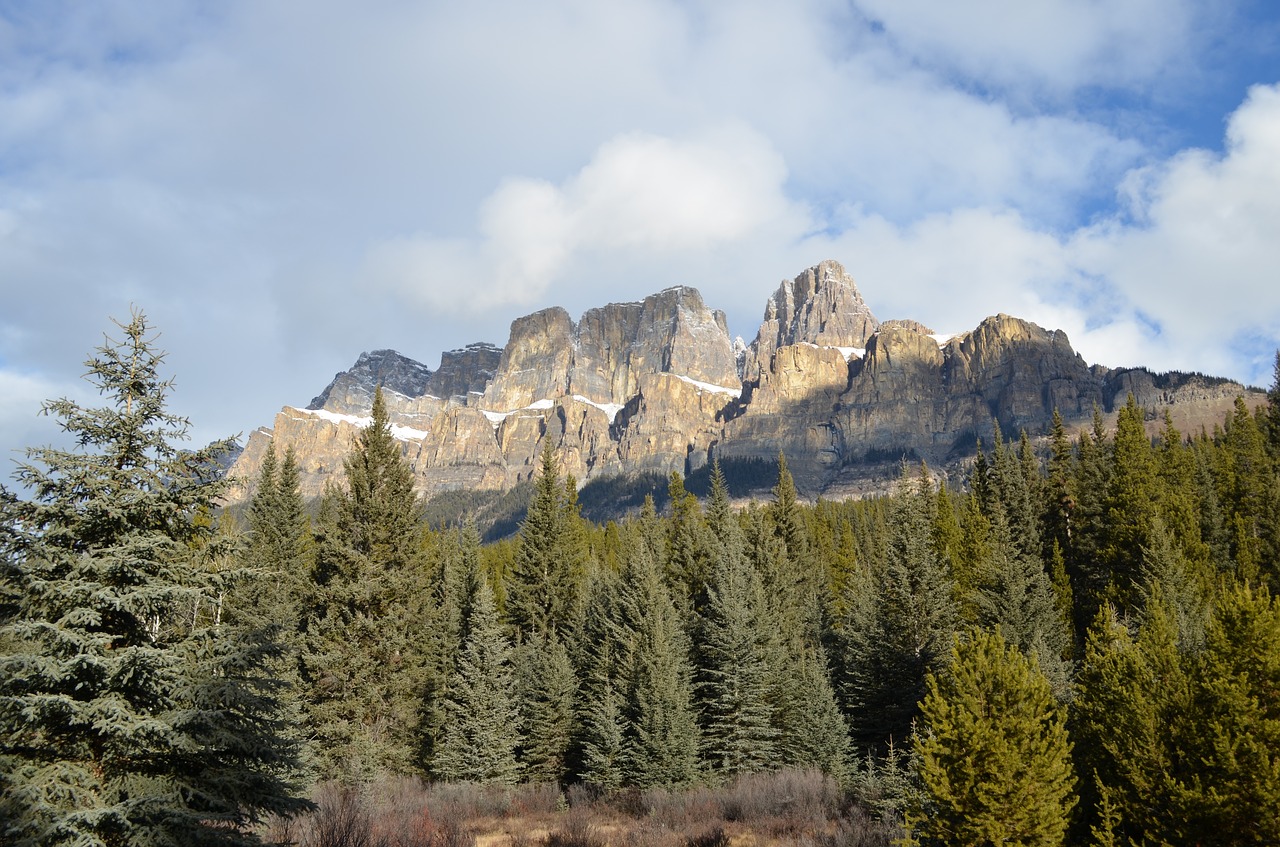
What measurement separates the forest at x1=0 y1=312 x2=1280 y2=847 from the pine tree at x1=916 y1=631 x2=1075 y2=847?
67 millimetres

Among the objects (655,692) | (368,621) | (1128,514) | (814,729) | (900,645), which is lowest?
(814,729)

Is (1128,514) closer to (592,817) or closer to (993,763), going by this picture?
(993,763)

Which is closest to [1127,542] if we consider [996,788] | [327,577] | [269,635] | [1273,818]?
[1273,818]

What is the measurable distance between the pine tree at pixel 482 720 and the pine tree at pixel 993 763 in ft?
49.4

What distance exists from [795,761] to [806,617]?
1718cm

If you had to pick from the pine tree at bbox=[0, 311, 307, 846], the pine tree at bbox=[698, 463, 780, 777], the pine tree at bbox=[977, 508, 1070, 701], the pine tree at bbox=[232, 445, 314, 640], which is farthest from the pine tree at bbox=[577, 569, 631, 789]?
the pine tree at bbox=[0, 311, 307, 846]

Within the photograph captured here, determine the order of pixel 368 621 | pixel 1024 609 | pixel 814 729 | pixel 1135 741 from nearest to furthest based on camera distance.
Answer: pixel 1135 741
pixel 368 621
pixel 814 729
pixel 1024 609

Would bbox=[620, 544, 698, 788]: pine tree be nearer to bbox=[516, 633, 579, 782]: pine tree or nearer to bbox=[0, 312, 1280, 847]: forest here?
bbox=[0, 312, 1280, 847]: forest

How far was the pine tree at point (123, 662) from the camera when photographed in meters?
8.30

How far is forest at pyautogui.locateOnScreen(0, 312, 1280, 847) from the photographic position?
29.2 ft

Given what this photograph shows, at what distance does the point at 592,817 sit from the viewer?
22594 millimetres

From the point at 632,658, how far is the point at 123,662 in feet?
70.6

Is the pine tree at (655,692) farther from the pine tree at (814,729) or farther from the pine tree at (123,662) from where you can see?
the pine tree at (123,662)

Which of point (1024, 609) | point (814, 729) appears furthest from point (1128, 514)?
point (814, 729)
